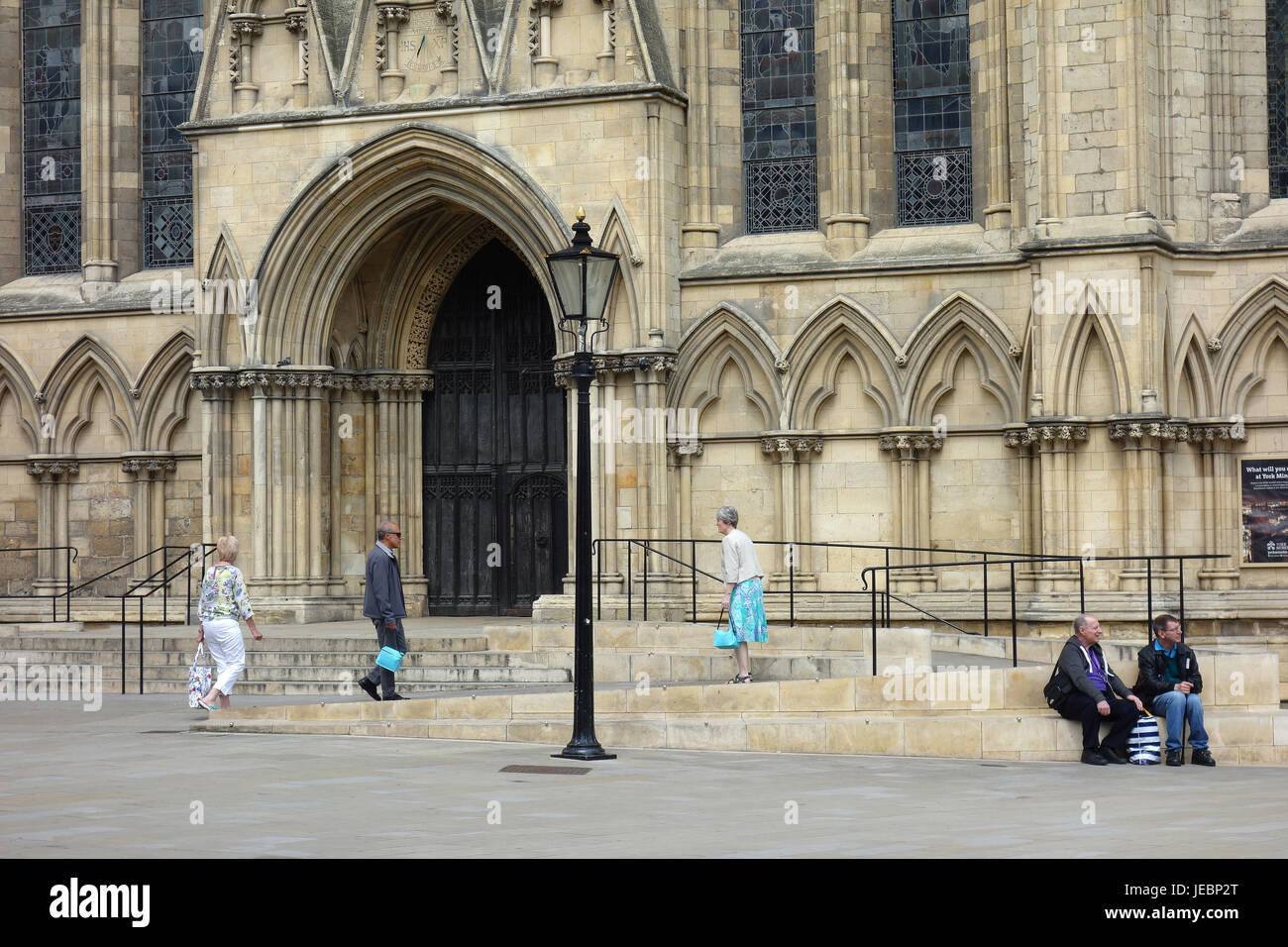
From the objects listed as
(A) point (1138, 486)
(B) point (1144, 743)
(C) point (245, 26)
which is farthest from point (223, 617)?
(A) point (1138, 486)

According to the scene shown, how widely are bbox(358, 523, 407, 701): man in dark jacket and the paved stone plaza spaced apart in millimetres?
1115

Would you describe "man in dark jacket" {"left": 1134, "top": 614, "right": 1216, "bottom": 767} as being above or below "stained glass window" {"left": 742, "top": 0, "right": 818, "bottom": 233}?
below

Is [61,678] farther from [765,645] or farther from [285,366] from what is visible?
[765,645]

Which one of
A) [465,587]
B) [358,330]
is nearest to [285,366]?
[358,330]

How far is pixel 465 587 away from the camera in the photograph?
2417 cm

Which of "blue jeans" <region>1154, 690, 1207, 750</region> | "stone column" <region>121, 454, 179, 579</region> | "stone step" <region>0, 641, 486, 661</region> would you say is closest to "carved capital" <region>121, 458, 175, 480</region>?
"stone column" <region>121, 454, 179, 579</region>

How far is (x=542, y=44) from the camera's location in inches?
864

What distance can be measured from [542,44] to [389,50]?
1937 millimetres

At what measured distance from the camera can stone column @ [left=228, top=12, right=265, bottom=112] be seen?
22938 mm

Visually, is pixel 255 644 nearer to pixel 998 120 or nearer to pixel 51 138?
pixel 51 138

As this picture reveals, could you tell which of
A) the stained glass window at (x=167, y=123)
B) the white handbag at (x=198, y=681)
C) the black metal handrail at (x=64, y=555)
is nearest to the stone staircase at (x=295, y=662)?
the white handbag at (x=198, y=681)

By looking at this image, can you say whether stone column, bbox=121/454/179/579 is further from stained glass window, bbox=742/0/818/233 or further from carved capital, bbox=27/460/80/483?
stained glass window, bbox=742/0/818/233

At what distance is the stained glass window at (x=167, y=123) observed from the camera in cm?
2564

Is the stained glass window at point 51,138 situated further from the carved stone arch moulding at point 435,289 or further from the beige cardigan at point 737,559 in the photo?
the beige cardigan at point 737,559
